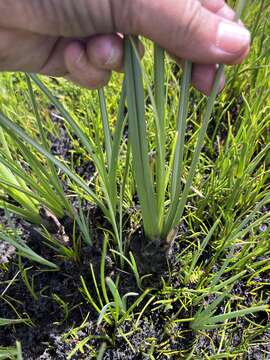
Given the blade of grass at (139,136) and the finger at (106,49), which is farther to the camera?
the finger at (106,49)

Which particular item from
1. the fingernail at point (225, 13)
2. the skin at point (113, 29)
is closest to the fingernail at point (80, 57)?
the skin at point (113, 29)

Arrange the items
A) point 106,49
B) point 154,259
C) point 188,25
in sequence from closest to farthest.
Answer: point 188,25
point 106,49
point 154,259

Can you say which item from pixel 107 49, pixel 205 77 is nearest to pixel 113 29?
pixel 107 49

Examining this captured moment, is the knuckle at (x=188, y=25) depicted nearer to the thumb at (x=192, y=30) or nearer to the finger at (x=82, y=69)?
the thumb at (x=192, y=30)

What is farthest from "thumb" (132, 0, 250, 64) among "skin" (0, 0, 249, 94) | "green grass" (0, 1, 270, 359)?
"green grass" (0, 1, 270, 359)

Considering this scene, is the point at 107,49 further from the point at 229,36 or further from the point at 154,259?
the point at 154,259

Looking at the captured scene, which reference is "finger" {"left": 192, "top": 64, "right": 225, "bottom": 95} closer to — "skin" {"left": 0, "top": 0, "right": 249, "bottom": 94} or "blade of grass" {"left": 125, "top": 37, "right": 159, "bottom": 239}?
"skin" {"left": 0, "top": 0, "right": 249, "bottom": 94}

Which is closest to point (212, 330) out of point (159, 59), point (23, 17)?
point (159, 59)

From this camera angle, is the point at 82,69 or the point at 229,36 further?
the point at 82,69
